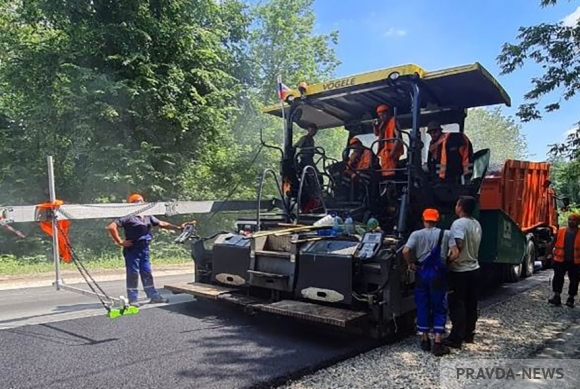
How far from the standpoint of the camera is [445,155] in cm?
A: 595

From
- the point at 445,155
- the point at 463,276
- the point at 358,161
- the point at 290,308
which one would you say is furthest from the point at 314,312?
the point at 445,155

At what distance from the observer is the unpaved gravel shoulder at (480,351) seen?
3.74 m

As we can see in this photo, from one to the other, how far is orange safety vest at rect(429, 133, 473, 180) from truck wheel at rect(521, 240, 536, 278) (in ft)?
12.7

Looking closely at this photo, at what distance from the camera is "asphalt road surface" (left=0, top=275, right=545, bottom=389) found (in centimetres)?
371

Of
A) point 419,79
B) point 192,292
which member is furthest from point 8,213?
point 419,79

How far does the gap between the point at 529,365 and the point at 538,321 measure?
183 cm

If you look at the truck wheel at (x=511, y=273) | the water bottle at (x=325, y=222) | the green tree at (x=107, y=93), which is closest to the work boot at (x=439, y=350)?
the water bottle at (x=325, y=222)

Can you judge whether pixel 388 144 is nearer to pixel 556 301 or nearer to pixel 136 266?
pixel 556 301

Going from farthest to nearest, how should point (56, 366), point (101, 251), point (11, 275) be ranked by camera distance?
point (101, 251)
point (11, 275)
point (56, 366)

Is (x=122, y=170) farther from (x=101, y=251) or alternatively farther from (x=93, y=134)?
(x=101, y=251)

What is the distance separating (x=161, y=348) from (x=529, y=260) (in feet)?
24.0

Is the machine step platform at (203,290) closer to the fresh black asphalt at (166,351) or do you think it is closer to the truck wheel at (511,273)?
the fresh black asphalt at (166,351)

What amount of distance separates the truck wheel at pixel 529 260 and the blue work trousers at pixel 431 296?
5.22m

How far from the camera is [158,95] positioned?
43.1 ft
